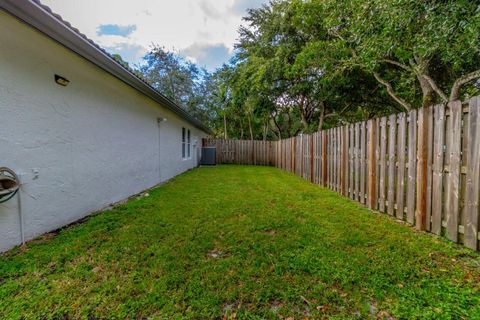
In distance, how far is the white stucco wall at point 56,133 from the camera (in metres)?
2.46

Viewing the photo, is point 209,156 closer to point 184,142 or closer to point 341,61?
point 184,142

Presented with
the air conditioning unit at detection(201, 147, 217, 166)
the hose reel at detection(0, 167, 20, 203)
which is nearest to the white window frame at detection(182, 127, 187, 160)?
the air conditioning unit at detection(201, 147, 217, 166)

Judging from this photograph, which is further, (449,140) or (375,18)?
(375,18)

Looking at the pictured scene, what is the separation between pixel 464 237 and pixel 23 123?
17.6 feet

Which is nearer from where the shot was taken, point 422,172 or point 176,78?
point 422,172

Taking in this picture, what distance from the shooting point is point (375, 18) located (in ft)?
13.2

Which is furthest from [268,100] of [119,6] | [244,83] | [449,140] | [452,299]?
[452,299]

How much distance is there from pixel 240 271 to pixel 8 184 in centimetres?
275

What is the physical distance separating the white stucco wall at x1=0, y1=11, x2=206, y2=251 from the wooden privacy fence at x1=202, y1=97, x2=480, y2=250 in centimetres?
513

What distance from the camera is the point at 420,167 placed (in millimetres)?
3010

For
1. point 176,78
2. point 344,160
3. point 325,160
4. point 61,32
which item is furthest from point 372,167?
point 176,78

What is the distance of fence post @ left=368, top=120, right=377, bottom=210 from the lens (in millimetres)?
4035

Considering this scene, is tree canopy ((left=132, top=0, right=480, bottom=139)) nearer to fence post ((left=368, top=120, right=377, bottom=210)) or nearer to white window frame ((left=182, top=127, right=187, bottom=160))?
fence post ((left=368, top=120, right=377, bottom=210))

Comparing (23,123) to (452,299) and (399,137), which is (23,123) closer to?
(452,299)
